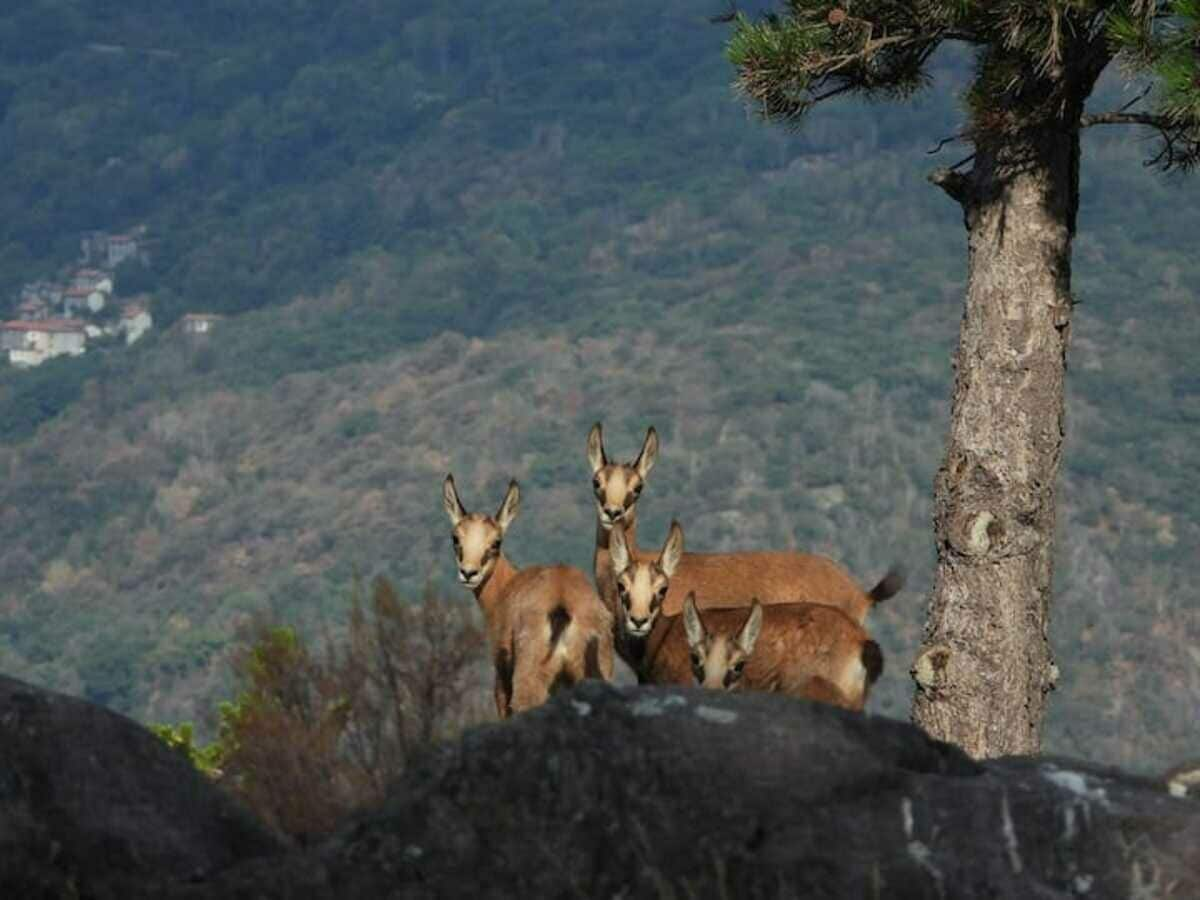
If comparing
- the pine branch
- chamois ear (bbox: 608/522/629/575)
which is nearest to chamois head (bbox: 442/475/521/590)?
chamois ear (bbox: 608/522/629/575)

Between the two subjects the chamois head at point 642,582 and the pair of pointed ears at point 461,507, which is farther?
the pair of pointed ears at point 461,507

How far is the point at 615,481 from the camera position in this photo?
1456 cm

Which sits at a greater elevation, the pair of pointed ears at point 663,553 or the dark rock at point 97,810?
the dark rock at point 97,810

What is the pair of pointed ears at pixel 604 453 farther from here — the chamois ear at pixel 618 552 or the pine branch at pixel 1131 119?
the pine branch at pixel 1131 119

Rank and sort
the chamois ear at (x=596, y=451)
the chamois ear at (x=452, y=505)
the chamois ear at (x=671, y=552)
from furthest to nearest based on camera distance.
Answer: the chamois ear at (x=452, y=505) → the chamois ear at (x=596, y=451) → the chamois ear at (x=671, y=552)

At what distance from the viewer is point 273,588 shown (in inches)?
7249

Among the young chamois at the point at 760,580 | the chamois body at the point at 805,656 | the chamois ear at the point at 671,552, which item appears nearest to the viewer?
the chamois body at the point at 805,656

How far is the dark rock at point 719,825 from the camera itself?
685 cm

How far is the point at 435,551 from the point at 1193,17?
167653 mm

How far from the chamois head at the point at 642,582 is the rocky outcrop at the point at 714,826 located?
572cm

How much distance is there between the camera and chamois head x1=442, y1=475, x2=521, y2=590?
14469mm

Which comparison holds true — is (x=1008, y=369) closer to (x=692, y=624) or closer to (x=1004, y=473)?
(x=1004, y=473)

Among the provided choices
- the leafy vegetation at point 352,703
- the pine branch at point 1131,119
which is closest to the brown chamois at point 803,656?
the leafy vegetation at point 352,703

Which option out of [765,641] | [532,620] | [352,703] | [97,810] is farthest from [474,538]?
[97,810]
